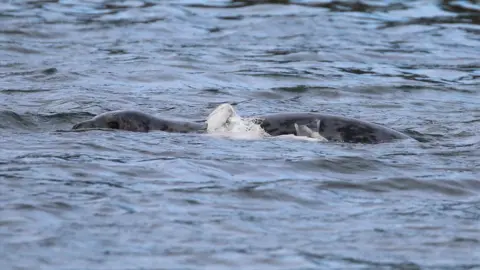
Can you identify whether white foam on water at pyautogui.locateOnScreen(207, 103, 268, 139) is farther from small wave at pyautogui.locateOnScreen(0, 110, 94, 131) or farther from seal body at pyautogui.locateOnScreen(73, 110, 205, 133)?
small wave at pyautogui.locateOnScreen(0, 110, 94, 131)

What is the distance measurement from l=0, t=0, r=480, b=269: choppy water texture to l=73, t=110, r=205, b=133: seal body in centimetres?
16

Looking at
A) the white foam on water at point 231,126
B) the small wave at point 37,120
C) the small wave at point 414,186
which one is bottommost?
the small wave at point 37,120

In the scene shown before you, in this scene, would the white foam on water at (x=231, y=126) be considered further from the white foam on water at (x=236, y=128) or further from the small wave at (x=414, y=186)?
the small wave at (x=414, y=186)

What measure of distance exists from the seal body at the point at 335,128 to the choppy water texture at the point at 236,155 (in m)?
0.14

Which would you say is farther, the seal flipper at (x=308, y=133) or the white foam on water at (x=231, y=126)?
the white foam on water at (x=231, y=126)

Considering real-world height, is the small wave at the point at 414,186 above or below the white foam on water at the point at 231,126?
above

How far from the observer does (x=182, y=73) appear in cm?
1245

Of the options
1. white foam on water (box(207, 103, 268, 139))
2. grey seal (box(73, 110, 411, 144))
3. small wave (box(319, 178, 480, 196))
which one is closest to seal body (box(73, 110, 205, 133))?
grey seal (box(73, 110, 411, 144))

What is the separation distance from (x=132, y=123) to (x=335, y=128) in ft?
4.96

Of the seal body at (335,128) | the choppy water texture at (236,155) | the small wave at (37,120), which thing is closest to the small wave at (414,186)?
the choppy water texture at (236,155)

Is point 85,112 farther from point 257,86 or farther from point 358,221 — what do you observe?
point 358,221

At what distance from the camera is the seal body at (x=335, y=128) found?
8.41 meters

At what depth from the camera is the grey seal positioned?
8422mm

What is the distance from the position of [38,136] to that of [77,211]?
7.75 ft
